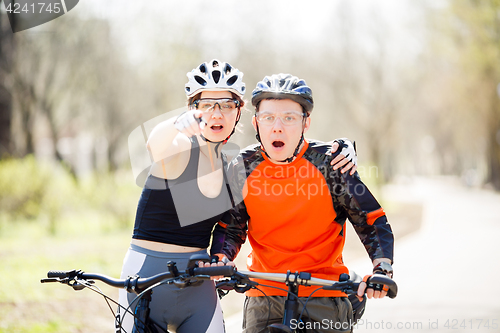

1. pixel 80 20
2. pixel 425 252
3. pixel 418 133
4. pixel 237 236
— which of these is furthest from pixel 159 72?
pixel 418 133

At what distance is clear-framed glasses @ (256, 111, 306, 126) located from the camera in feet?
10.6

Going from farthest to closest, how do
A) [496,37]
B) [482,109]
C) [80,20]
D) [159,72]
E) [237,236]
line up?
[482,109] → [496,37] → [159,72] → [80,20] → [237,236]

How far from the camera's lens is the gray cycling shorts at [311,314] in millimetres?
3029

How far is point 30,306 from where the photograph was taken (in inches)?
269

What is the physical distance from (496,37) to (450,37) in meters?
2.50

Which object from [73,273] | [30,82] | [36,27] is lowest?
[73,273]

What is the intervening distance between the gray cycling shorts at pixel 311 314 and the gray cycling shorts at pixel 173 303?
0.69 feet

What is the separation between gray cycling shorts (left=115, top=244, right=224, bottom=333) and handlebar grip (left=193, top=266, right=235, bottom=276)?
42cm

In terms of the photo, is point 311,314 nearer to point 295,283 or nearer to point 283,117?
point 295,283

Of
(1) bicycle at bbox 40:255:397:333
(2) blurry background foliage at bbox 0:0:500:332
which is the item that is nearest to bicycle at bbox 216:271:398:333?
(1) bicycle at bbox 40:255:397:333

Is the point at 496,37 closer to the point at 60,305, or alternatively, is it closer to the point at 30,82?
the point at 30,82

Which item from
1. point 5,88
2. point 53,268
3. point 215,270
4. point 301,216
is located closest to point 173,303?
point 215,270

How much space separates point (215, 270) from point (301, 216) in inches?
30.8

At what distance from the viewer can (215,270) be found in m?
2.64
